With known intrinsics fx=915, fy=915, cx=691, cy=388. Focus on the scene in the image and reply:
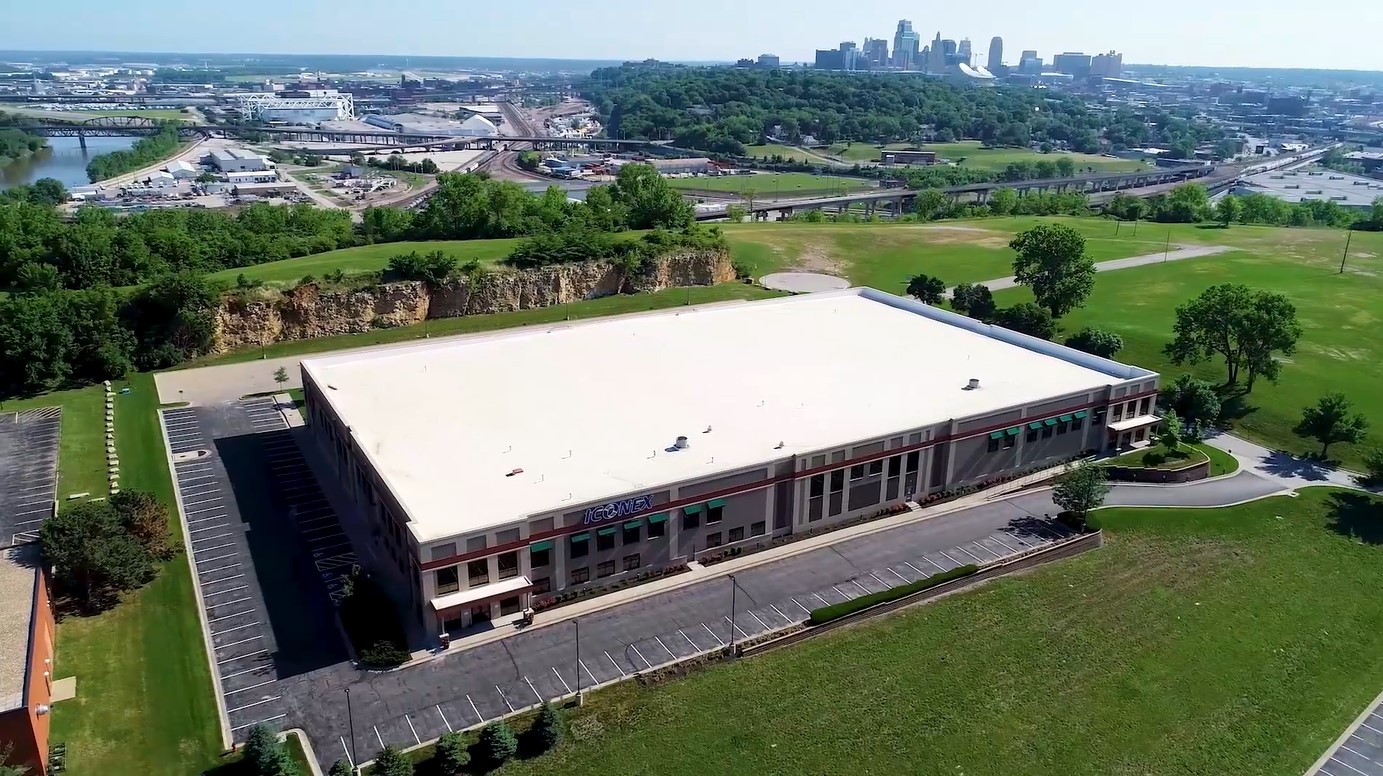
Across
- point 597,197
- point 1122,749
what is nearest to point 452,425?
point 1122,749

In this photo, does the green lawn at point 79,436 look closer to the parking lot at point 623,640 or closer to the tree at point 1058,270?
the parking lot at point 623,640

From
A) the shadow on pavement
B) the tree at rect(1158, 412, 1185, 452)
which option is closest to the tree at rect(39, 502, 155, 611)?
the tree at rect(1158, 412, 1185, 452)

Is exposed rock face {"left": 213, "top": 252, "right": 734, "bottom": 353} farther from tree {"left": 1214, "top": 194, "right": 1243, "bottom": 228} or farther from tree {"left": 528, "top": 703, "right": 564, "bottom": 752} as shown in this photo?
tree {"left": 1214, "top": 194, "right": 1243, "bottom": 228}

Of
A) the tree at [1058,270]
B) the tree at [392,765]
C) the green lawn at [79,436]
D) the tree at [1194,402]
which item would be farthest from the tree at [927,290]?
the tree at [392,765]

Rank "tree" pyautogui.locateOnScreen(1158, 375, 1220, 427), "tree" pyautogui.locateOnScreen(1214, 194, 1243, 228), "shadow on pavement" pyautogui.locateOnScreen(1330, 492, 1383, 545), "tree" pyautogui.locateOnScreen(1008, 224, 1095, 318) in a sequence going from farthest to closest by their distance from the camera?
"tree" pyautogui.locateOnScreen(1214, 194, 1243, 228) → "tree" pyautogui.locateOnScreen(1008, 224, 1095, 318) → "tree" pyautogui.locateOnScreen(1158, 375, 1220, 427) → "shadow on pavement" pyautogui.locateOnScreen(1330, 492, 1383, 545)

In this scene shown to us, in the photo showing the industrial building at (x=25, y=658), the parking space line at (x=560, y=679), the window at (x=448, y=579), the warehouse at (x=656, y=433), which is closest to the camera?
the industrial building at (x=25, y=658)

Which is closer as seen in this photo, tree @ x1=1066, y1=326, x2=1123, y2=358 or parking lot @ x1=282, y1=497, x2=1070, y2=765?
parking lot @ x1=282, y1=497, x2=1070, y2=765
